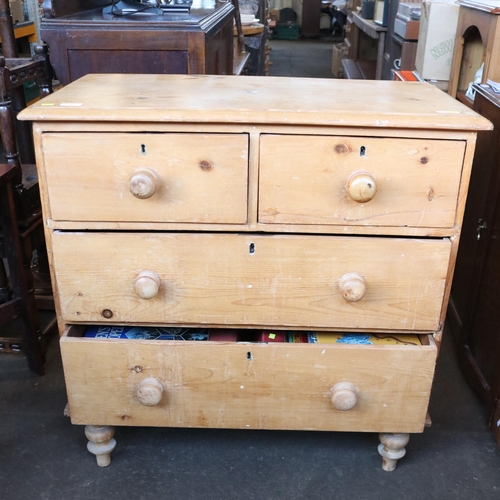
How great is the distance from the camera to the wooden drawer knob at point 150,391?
128cm

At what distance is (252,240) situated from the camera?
1.19m

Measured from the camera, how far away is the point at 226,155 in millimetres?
1113

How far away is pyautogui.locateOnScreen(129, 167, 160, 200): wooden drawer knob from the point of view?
3.59ft

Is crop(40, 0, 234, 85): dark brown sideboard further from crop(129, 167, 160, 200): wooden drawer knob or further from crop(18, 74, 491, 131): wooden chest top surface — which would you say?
crop(129, 167, 160, 200): wooden drawer knob

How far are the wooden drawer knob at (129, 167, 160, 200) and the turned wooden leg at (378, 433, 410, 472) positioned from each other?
31.3 inches

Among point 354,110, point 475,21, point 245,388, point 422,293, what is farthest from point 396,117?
point 475,21

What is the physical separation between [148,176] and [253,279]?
1.01 ft

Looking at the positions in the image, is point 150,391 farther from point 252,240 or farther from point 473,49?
point 473,49

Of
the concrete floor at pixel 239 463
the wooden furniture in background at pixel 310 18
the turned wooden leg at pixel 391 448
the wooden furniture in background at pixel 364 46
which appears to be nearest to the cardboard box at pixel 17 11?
the wooden furniture in background at pixel 364 46

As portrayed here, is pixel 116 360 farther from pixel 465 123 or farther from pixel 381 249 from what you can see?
pixel 465 123

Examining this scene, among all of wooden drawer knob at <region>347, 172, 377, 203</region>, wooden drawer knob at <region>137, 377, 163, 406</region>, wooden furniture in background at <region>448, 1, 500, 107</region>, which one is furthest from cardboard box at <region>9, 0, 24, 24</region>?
wooden drawer knob at <region>347, 172, 377, 203</region>

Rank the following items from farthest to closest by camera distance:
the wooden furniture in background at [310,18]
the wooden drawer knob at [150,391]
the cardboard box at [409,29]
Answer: the wooden furniture in background at [310,18]
the cardboard box at [409,29]
the wooden drawer knob at [150,391]

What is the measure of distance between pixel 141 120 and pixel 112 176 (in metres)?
0.13

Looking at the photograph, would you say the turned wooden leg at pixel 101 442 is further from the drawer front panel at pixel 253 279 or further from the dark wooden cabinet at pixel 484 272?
the dark wooden cabinet at pixel 484 272
